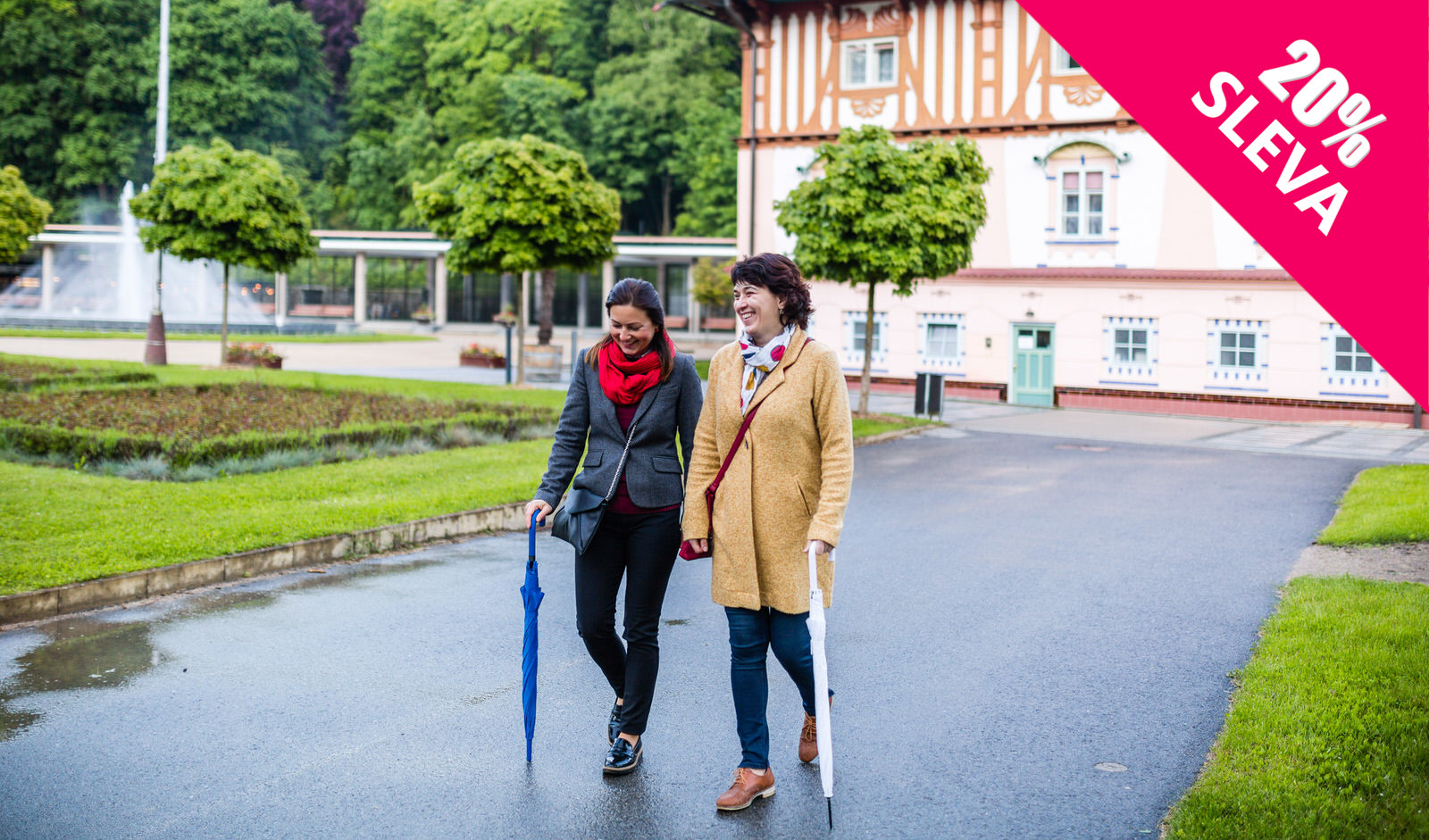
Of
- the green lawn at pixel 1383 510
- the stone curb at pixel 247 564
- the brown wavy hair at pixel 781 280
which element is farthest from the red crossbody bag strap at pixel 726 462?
the green lawn at pixel 1383 510

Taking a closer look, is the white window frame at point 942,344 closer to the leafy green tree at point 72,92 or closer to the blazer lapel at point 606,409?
the blazer lapel at point 606,409

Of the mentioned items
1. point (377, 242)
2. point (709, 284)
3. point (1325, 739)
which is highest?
point (377, 242)

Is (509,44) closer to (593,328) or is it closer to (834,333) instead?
(593,328)

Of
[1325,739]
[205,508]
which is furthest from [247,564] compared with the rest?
[1325,739]

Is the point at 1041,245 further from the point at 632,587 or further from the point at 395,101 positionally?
the point at 395,101

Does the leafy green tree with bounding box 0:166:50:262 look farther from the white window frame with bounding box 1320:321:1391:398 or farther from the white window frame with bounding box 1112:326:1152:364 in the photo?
the white window frame with bounding box 1320:321:1391:398

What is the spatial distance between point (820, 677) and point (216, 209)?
23761 millimetres

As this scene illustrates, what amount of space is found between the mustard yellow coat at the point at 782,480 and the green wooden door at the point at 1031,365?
25.0 meters

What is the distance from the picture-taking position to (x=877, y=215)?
19.9 metres

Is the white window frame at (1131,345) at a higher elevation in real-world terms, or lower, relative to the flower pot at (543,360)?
higher

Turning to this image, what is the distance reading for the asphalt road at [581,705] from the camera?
4.43m

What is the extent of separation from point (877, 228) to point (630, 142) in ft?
136

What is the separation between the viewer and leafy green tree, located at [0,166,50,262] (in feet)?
109

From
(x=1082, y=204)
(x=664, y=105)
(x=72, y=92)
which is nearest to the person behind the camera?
(x=1082, y=204)
